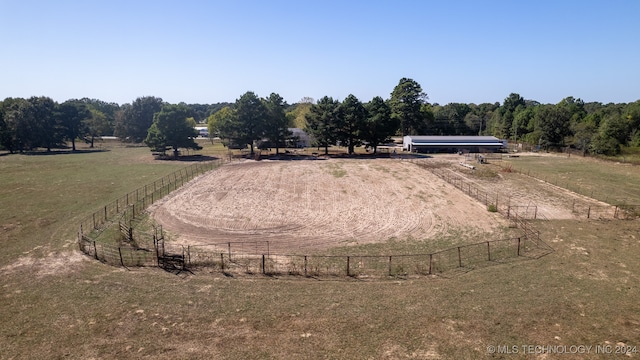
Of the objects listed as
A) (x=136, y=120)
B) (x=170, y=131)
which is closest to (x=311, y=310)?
(x=170, y=131)

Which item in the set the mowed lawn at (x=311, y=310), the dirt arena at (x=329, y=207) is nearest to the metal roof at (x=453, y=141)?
the dirt arena at (x=329, y=207)

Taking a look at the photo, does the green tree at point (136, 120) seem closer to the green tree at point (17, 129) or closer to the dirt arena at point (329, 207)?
the green tree at point (17, 129)

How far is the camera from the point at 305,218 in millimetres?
32844

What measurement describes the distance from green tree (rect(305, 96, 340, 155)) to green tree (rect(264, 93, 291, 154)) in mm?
5036

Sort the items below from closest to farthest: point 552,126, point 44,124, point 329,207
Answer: point 329,207, point 44,124, point 552,126

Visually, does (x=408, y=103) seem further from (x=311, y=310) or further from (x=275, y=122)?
(x=311, y=310)

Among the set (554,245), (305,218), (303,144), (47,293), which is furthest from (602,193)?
(303,144)

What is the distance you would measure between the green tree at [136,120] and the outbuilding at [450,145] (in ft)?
219

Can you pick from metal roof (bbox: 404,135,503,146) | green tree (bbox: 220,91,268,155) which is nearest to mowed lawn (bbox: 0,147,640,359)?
green tree (bbox: 220,91,268,155)

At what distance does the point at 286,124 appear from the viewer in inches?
2913

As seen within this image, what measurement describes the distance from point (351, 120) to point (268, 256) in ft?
161

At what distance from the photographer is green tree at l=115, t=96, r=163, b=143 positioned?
99.3 metres

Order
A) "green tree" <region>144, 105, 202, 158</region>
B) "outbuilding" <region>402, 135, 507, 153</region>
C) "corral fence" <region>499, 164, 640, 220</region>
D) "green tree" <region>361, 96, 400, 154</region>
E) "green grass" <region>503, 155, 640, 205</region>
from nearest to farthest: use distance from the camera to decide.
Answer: "corral fence" <region>499, 164, 640, 220</region>
"green grass" <region>503, 155, 640, 205</region>
"green tree" <region>144, 105, 202, 158</region>
"green tree" <region>361, 96, 400, 154</region>
"outbuilding" <region>402, 135, 507, 153</region>

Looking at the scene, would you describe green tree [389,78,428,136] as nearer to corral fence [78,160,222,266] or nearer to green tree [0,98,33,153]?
corral fence [78,160,222,266]
